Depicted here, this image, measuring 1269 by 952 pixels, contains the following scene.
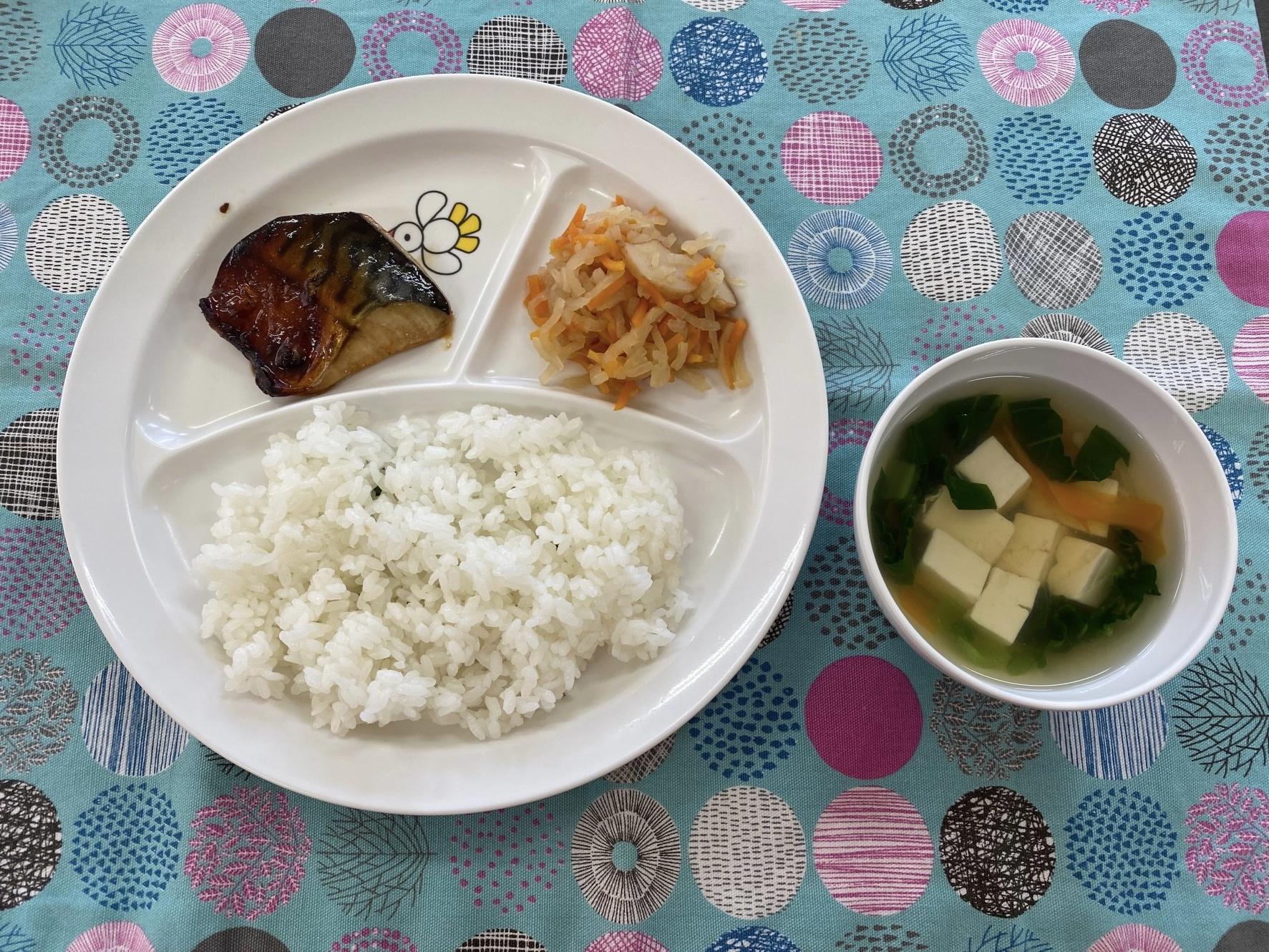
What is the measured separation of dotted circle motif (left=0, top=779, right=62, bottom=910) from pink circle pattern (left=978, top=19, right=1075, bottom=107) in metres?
3.12

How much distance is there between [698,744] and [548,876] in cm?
48

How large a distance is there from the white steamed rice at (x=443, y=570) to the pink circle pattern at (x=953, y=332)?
0.78 m

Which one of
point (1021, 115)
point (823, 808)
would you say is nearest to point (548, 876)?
point (823, 808)

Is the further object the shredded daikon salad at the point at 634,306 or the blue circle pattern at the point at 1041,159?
the blue circle pattern at the point at 1041,159

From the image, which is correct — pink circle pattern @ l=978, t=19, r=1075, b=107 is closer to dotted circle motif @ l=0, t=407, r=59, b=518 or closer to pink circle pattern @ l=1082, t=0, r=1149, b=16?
pink circle pattern @ l=1082, t=0, r=1149, b=16

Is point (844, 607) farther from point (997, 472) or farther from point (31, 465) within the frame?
point (31, 465)

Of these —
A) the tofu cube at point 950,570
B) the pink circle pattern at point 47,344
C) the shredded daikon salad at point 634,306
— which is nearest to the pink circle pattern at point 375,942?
the shredded daikon salad at point 634,306

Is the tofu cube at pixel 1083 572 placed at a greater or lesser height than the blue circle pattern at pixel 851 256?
lesser

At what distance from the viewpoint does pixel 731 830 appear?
80.1 inches

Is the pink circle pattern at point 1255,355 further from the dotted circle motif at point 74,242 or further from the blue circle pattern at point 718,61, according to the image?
the dotted circle motif at point 74,242

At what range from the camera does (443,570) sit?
1.89 m

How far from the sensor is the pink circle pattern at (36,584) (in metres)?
2.12

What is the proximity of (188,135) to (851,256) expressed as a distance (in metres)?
1.84

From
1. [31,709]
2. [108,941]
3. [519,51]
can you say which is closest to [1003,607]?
[519,51]
